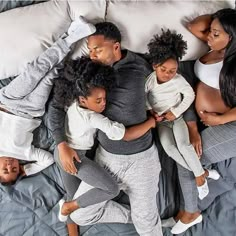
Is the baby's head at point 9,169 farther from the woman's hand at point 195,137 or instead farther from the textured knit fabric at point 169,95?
the woman's hand at point 195,137

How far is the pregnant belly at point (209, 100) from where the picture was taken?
1558 millimetres

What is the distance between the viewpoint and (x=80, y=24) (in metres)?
1.41

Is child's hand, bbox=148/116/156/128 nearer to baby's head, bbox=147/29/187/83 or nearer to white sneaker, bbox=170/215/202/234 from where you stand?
baby's head, bbox=147/29/187/83

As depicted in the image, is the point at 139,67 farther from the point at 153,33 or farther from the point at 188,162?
the point at 188,162

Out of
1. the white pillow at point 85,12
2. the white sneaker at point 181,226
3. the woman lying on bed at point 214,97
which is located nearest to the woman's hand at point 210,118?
the woman lying on bed at point 214,97

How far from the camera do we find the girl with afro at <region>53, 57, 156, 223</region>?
4.37ft

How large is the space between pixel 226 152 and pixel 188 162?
0.15 m

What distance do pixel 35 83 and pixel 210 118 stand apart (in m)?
0.64

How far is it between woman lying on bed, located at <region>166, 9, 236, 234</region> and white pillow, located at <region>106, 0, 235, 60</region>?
1.6 inches

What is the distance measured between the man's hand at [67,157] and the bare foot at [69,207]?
128 millimetres

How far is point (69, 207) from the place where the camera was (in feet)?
4.96

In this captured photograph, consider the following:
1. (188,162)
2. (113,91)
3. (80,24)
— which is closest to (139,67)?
(113,91)

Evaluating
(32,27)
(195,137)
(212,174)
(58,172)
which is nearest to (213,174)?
(212,174)

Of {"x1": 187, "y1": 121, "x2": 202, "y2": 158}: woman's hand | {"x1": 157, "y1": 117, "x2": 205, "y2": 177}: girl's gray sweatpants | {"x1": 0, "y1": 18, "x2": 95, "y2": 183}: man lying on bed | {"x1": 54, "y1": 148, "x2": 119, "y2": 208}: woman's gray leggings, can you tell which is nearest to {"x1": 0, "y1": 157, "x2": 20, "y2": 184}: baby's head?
{"x1": 0, "y1": 18, "x2": 95, "y2": 183}: man lying on bed
